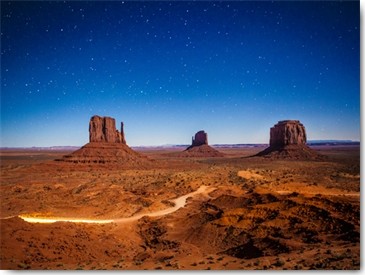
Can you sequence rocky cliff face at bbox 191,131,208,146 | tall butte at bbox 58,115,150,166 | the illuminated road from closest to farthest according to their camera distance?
the illuminated road < tall butte at bbox 58,115,150,166 < rocky cliff face at bbox 191,131,208,146

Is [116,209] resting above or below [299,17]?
below

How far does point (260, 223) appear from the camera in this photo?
44.7ft

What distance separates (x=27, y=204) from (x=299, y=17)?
22.4 m

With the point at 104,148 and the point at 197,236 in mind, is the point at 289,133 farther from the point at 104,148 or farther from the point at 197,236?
the point at 197,236

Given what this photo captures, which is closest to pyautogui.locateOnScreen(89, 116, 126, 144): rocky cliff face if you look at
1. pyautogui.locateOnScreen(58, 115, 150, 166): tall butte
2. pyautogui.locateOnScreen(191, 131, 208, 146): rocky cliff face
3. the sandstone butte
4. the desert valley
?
pyautogui.locateOnScreen(58, 115, 150, 166): tall butte

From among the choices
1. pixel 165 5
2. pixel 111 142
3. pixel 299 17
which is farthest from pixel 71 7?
pixel 111 142

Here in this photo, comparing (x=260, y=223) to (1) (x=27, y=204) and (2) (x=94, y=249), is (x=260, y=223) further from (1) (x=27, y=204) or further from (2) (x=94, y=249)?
(1) (x=27, y=204)

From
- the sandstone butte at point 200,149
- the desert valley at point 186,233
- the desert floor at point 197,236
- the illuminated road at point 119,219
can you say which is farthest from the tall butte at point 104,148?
the sandstone butte at point 200,149

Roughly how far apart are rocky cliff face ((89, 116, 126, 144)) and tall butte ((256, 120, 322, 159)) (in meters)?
38.7

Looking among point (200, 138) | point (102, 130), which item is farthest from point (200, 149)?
point (102, 130)

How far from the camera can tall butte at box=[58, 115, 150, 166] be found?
55500mm

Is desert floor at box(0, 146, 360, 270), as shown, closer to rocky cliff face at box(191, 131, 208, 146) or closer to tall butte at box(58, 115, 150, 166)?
tall butte at box(58, 115, 150, 166)

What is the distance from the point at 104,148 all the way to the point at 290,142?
47171 millimetres

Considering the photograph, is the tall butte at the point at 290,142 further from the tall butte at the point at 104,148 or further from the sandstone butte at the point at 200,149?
the tall butte at the point at 104,148
